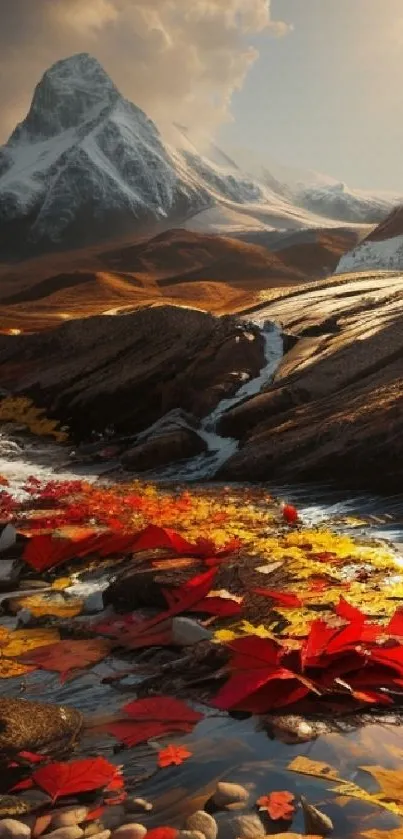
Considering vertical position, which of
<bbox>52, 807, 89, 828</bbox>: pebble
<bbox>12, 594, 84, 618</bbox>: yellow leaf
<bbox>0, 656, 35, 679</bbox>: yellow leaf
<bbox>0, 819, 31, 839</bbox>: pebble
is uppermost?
<bbox>0, 819, 31, 839</bbox>: pebble

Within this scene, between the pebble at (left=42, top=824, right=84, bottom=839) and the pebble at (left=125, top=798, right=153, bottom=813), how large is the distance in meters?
0.38

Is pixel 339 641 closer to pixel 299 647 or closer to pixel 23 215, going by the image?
pixel 299 647

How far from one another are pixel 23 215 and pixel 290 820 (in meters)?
145

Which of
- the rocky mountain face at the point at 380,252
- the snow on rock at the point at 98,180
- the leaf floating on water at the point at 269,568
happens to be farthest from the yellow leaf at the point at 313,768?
the snow on rock at the point at 98,180

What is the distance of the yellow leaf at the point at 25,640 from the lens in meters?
6.55

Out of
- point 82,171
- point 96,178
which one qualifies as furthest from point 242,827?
point 82,171

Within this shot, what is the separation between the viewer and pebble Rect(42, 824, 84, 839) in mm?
3557

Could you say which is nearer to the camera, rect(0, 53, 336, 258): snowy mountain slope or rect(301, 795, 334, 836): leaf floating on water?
rect(301, 795, 334, 836): leaf floating on water

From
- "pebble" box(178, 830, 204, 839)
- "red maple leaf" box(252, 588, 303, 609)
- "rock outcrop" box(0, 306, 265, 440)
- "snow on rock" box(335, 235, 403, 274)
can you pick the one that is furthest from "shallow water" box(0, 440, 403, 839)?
"snow on rock" box(335, 235, 403, 274)

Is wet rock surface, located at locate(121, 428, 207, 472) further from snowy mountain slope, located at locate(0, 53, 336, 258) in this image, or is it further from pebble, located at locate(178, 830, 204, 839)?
snowy mountain slope, located at locate(0, 53, 336, 258)

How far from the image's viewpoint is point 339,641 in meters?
5.46

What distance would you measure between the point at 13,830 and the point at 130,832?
666 millimetres

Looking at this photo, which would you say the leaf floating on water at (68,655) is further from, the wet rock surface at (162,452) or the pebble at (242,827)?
the wet rock surface at (162,452)

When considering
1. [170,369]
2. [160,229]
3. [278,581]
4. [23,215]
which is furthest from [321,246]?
[278,581]
